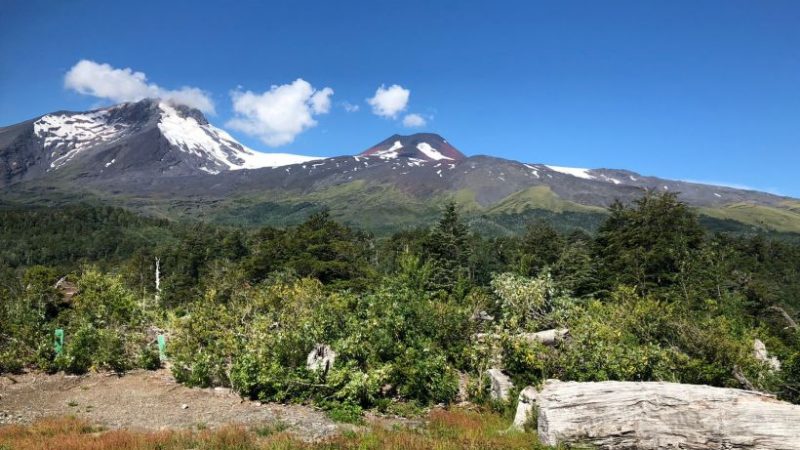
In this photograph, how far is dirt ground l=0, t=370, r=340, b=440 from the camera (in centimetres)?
1360

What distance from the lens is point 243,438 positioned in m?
11.5

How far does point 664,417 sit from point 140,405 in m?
14.4

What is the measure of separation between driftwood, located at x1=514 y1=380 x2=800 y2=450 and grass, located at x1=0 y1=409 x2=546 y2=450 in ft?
3.33

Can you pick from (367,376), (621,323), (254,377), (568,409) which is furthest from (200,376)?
(621,323)

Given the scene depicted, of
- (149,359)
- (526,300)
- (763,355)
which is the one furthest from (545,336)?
(149,359)

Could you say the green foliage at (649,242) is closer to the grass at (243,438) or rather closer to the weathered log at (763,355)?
the weathered log at (763,355)

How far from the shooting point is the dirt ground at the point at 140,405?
1360cm

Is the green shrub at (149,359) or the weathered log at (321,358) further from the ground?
the weathered log at (321,358)

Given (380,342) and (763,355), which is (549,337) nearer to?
(380,342)

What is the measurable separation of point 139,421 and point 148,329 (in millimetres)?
10553

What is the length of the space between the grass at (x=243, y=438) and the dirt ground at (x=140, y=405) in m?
0.88

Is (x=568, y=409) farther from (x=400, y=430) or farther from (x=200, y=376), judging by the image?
(x=200, y=376)

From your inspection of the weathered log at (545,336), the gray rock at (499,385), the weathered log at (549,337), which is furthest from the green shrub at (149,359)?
the weathered log at (549,337)

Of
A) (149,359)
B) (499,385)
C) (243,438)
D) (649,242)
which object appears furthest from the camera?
(649,242)
